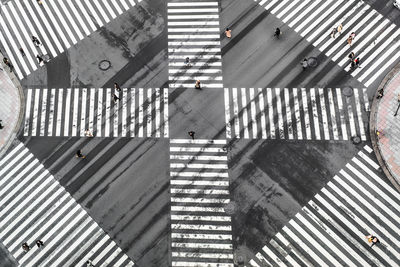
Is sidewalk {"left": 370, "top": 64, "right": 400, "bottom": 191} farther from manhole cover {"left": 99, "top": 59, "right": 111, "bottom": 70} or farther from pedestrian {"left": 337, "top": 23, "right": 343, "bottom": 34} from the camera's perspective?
manhole cover {"left": 99, "top": 59, "right": 111, "bottom": 70}

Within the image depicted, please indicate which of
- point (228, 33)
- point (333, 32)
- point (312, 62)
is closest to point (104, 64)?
point (228, 33)

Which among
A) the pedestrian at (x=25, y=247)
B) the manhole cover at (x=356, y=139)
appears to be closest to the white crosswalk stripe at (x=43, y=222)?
the pedestrian at (x=25, y=247)

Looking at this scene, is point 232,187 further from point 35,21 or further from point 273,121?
point 35,21

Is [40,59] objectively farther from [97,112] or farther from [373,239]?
[373,239]

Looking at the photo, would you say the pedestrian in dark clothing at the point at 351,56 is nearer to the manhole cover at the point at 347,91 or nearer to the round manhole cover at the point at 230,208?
the manhole cover at the point at 347,91

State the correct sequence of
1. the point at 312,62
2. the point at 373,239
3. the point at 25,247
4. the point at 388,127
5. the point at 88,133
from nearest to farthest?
1. the point at 373,239
2. the point at 25,247
3. the point at 388,127
4. the point at 88,133
5. the point at 312,62

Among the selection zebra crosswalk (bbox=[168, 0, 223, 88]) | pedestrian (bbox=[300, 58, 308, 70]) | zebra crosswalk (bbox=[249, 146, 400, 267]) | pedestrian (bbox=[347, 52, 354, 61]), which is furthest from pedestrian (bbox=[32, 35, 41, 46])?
pedestrian (bbox=[347, 52, 354, 61])
